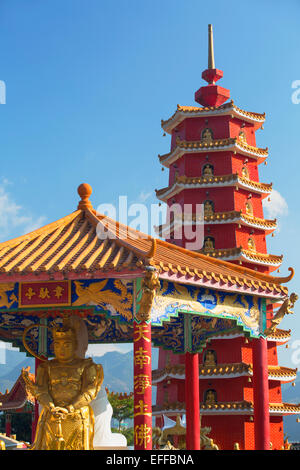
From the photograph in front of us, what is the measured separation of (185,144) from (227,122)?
2.48m

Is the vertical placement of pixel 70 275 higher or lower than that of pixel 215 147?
lower

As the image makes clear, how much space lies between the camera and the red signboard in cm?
1266

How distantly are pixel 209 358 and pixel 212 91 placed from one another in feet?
44.8

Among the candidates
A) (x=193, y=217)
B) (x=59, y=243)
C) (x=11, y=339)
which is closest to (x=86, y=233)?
(x=59, y=243)

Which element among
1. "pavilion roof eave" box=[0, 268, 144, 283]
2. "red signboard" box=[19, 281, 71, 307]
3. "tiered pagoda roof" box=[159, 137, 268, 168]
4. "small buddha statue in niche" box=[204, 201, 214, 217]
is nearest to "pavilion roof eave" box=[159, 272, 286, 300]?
"pavilion roof eave" box=[0, 268, 144, 283]

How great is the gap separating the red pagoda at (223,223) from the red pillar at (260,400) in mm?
17600

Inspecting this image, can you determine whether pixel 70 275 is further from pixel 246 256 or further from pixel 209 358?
pixel 246 256

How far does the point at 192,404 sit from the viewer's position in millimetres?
15422

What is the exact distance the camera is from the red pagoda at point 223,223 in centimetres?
3216

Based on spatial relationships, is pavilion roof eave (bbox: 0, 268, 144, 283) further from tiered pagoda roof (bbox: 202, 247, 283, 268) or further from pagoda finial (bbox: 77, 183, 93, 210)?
tiered pagoda roof (bbox: 202, 247, 283, 268)

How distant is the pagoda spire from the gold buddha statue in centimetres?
2515

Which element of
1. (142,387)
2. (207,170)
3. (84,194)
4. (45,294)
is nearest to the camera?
(142,387)

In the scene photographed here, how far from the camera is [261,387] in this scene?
14031 mm

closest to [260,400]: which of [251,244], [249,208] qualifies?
[251,244]
